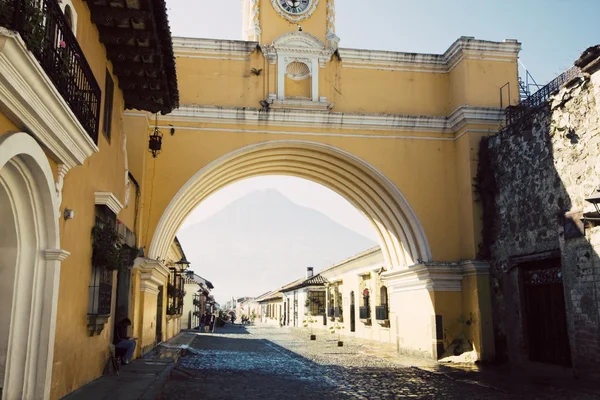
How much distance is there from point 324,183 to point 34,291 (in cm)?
1156

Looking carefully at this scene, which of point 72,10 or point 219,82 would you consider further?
point 219,82

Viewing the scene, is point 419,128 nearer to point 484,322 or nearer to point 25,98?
point 484,322

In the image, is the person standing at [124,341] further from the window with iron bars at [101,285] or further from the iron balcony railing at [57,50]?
the iron balcony railing at [57,50]

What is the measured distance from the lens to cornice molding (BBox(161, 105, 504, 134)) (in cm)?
1403

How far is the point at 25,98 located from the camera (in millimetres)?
4590

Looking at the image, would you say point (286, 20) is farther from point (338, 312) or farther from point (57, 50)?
point (338, 312)

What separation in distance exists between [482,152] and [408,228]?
2481mm

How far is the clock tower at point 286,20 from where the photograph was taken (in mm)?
14703

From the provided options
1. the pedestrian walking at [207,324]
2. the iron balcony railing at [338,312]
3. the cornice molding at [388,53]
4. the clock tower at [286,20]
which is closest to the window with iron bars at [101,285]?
the cornice molding at [388,53]

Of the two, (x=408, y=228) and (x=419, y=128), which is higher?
(x=419, y=128)

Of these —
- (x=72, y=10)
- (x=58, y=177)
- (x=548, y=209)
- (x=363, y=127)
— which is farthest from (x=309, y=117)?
(x=58, y=177)

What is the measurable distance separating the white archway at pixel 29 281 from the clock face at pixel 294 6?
10099 millimetres

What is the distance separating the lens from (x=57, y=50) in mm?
5820


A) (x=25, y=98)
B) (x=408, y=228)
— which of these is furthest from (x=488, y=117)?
(x=25, y=98)
